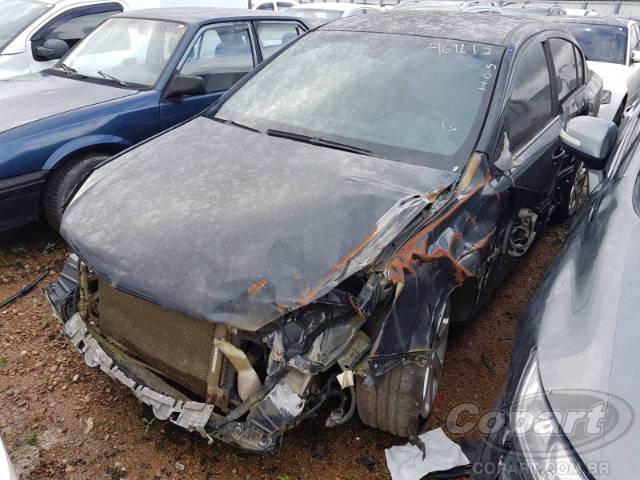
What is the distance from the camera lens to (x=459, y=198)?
7.57 feet

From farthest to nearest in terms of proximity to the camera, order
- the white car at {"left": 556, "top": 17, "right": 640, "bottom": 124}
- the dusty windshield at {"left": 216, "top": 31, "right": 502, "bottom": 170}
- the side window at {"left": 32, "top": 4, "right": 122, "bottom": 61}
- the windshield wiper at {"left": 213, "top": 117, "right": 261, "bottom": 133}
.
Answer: the white car at {"left": 556, "top": 17, "right": 640, "bottom": 124}, the side window at {"left": 32, "top": 4, "right": 122, "bottom": 61}, the windshield wiper at {"left": 213, "top": 117, "right": 261, "bottom": 133}, the dusty windshield at {"left": 216, "top": 31, "right": 502, "bottom": 170}

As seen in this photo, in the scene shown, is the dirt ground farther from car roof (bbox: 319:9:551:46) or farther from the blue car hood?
car roof (bbox: 319:9:551:46)

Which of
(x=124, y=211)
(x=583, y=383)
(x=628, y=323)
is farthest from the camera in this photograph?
(x=124, y=211)

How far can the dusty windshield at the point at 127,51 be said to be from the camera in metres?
4.24

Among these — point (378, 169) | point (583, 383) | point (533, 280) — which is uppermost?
point (378, 169)

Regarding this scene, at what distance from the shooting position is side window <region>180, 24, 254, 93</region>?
14.2ft

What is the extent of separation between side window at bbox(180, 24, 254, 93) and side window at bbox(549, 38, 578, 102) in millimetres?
2589

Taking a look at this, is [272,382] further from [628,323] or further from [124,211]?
[628,323]

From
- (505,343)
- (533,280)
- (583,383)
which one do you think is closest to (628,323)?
(583,383)

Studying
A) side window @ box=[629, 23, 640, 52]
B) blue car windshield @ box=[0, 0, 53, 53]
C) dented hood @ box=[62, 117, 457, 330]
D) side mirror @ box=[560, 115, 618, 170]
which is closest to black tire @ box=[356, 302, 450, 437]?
dented hood @ box=[62, 117, 457, 330]

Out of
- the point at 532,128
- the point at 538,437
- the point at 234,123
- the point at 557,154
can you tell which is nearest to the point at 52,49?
the point at 234,123

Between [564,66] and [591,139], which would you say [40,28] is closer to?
[564,66]

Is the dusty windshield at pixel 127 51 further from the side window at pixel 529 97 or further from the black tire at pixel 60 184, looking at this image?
the side window at pixel 529 97

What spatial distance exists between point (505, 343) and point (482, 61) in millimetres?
1622
